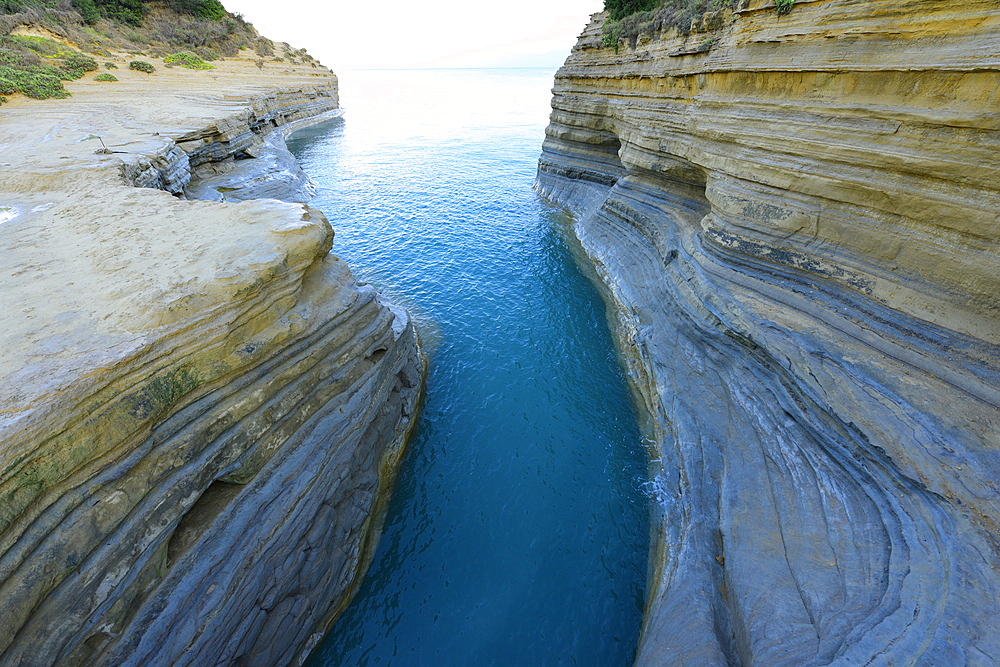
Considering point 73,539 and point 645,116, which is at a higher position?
point 645,116

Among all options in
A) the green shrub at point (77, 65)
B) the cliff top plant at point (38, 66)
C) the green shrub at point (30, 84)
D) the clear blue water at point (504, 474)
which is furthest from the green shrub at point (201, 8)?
the clear blue water at point (504, 474)

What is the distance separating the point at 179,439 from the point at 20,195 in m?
11.6

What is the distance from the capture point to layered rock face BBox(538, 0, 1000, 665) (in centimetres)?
598

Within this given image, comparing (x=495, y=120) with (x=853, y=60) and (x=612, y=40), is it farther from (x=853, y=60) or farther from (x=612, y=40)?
(x=853, y=60)

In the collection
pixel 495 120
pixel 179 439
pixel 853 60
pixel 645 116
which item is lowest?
pixel 495 120

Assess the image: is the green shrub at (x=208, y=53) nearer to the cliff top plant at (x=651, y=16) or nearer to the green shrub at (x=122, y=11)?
the green shrub at (x=122, y=11)

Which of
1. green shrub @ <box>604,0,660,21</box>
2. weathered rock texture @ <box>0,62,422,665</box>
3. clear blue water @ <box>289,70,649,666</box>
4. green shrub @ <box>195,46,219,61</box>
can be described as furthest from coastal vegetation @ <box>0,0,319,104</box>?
green shrub @ <box>604,0,660,21</box>

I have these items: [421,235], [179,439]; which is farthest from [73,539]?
[421,235]

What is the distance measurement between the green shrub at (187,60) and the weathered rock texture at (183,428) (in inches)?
1657

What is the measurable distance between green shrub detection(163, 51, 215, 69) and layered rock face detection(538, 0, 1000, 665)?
50.9 meters

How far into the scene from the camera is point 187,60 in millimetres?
43031

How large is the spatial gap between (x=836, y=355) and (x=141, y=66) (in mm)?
53419

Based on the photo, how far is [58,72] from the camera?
98.8ft

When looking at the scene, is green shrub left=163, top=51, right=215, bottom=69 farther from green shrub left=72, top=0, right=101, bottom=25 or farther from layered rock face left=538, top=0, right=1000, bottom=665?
layered rock face left=538, top=0, right=1000, bottom=665
